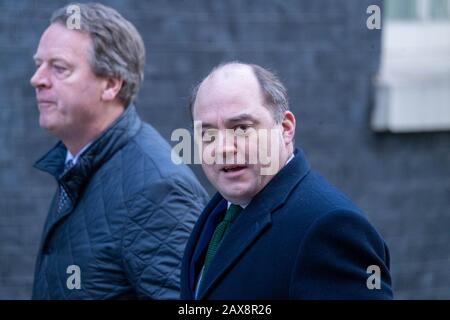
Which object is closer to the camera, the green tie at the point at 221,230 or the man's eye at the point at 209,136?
the man's eye at the point at 209,136

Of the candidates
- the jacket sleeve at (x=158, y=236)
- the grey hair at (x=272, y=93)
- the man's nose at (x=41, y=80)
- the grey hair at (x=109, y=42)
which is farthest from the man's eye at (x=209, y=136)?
the man's nose at (x=41, y=80)

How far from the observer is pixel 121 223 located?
10.6 feet

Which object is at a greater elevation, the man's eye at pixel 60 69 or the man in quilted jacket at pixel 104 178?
the man's eye at pixel 60 69

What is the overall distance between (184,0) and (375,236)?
3745mm

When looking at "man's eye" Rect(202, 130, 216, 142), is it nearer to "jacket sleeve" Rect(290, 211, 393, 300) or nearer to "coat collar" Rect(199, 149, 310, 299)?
"coat collar" Rect(199, 149, 310, 299)

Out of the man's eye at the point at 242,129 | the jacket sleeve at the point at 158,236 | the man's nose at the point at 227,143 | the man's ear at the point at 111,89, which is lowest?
the jacket sleeve at the point at 158,236

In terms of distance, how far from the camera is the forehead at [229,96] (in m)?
2.57

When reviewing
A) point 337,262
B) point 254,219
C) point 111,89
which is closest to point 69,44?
point 111,89

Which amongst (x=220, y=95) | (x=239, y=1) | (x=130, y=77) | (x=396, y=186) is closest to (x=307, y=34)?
(x=239, y=1)

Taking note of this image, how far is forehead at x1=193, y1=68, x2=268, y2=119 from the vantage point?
2572 millimetres

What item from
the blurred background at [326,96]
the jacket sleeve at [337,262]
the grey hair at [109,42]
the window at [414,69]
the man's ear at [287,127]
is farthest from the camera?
the window at [414,69]

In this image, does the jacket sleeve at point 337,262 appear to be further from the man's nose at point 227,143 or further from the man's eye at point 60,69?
the man's eye at point 60,69

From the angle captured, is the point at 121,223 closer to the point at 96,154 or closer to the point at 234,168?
the point at 96,154

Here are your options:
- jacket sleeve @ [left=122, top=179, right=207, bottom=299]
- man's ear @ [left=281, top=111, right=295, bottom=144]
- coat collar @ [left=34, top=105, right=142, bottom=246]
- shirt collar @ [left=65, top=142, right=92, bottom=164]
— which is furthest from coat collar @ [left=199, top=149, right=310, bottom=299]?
shirt collar @ [left=65, top=142, right=92, bottom=164]
